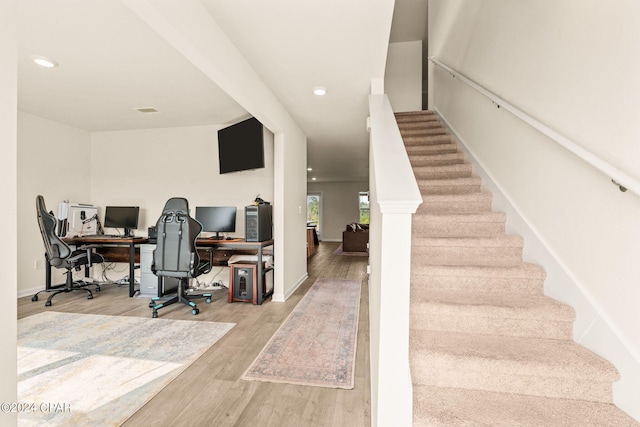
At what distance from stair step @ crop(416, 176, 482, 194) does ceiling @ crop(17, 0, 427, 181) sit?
1.14 meters

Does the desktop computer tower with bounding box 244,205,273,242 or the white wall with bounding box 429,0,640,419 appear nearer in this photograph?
the white wall with bounding box 429,0,640,419

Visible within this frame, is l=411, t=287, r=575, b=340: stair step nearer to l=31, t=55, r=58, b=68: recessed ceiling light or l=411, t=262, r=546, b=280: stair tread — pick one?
l=411, t=262, r=546, b=280: stair tread

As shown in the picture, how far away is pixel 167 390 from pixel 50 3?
8.30ft

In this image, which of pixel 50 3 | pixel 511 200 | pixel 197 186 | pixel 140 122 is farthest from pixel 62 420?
pixel 140 122

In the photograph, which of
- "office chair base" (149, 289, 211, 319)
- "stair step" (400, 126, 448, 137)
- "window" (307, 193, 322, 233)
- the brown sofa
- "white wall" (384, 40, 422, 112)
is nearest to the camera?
"office chair base" (149, 289, 211, 319)

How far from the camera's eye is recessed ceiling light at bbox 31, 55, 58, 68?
2531 mm

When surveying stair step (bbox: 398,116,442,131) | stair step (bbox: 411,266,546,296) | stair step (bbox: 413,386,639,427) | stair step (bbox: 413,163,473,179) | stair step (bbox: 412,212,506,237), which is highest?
stair step (bbox: 398,116,442,131)

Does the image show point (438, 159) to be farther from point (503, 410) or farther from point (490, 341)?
point (503, 410)

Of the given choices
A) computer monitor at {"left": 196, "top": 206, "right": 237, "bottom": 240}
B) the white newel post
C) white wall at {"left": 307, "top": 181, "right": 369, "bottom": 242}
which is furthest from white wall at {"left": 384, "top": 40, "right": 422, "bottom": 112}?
white wall at {"left": 307, "top": 181, "right": 369, "bottom": 242}

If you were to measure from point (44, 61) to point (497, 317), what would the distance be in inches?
156

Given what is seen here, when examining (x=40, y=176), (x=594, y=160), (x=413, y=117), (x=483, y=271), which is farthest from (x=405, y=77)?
(x=40, y=176)

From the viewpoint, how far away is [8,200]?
0.84 meters

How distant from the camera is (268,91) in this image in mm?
A: 3164

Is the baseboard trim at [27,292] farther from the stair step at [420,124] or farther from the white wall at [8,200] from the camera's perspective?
Result: the stair step at [420,124]
